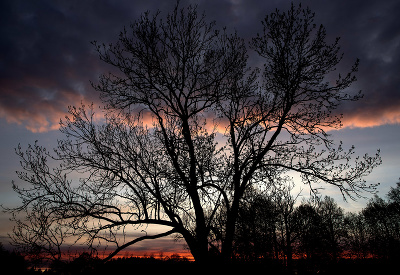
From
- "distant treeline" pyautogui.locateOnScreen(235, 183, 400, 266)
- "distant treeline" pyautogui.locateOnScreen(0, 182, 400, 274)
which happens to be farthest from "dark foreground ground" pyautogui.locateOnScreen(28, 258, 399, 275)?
"distant treeline" pyautogui.locateOnScreen(235, 183, 400, 266)

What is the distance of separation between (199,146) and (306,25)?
7237mm

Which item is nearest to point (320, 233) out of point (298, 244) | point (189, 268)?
point (298, 244)

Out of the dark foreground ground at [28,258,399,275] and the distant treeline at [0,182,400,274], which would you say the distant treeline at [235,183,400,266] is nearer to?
the distant treeline at [0,182,400,274]

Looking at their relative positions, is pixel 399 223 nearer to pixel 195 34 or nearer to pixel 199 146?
pixel 199 146

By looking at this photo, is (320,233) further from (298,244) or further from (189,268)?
(189,268)

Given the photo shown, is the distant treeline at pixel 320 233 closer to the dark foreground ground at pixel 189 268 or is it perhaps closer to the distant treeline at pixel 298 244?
the distant treeline at pixel 298 244

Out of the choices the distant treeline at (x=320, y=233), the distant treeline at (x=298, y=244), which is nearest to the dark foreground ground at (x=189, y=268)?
the distant treeline at (x=298, y=244)

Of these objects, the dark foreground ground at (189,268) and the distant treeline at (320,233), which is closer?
the dark foreground ground at (189,268)

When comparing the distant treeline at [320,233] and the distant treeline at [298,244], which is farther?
the distant treeline at [320,233]

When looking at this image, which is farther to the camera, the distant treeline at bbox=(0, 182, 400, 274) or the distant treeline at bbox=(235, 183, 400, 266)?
the distant treeline at bbox=(235, 183, 400, 266)

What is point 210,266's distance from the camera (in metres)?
10.4

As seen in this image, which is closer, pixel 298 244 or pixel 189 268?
pixel 189 268

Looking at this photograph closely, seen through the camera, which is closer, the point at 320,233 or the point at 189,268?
the point at 189,268

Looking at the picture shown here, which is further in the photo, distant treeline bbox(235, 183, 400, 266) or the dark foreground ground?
distant treeline bbox(235, 183, 400, 266)
